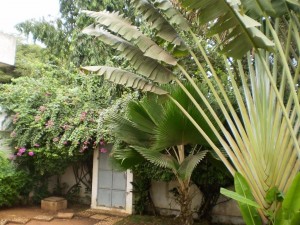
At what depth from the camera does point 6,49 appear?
10430 mm

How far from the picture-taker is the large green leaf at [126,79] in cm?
426

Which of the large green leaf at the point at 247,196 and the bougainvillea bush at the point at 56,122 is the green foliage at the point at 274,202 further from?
the bougainvillea bush at the point at 56,122

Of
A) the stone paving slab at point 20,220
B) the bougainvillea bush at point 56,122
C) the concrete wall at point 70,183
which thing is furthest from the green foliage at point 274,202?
the concrete wall at point 70,183

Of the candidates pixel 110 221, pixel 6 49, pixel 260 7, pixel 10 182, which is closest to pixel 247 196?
pixel 260 7

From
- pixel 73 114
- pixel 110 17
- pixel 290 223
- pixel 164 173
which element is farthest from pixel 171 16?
pixel 73 114

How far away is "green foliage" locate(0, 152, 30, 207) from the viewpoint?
25.4 ft

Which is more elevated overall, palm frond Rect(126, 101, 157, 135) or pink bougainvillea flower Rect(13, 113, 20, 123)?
pink bougainvillea flower Rect(13, 113, 20, 123)

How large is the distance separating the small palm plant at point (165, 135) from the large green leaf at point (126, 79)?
241 mm

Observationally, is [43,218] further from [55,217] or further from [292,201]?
[292,201]

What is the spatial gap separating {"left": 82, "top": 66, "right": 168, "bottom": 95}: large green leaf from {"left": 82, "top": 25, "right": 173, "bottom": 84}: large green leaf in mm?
137

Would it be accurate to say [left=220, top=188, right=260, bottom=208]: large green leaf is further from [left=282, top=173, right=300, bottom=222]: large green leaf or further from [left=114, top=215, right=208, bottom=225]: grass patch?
[left=114, top=215, right=208, bottom=225]: grass patch

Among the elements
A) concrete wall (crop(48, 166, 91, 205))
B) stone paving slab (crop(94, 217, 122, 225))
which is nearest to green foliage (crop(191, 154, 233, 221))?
stone paving slab (crop(94, 217, 122, 225))

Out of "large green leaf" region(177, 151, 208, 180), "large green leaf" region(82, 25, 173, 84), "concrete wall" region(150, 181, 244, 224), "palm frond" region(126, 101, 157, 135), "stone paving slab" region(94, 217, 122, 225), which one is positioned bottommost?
"stone paving slab" region(94, 217, 122, 225)

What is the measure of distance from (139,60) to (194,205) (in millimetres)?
4276
